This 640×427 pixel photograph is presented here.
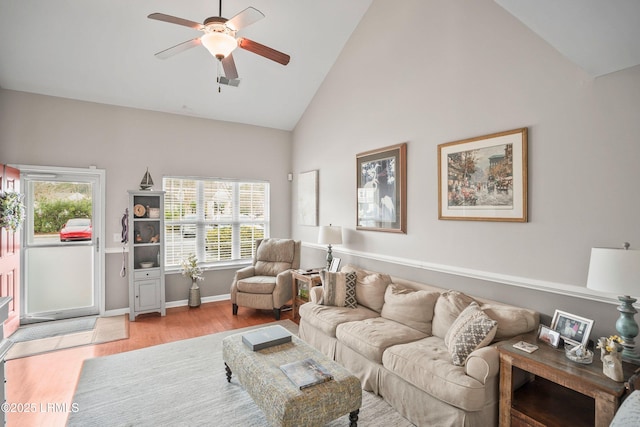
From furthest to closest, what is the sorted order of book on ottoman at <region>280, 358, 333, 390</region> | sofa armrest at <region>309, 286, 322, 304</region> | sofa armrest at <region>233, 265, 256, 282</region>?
sofa armrest at <region>233, 265, 256, 282</region>, sofa armrest at <region>309, 286, 322, 304</region>, book on ottoman at <region>280, 358, 333, 390</region>

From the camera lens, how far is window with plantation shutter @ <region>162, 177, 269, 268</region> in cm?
513

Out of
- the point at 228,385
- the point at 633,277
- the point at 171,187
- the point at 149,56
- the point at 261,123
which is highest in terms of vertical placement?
the point at 149,56

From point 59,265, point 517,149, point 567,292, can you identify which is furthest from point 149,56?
point 567,292

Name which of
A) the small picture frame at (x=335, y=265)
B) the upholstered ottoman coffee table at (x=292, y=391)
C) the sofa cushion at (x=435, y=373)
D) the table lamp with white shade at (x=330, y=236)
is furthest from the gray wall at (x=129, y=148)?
the sofa cushion at (x=435, y=373)

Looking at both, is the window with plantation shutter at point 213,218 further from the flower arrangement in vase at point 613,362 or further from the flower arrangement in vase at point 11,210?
the flower arrangement in vase at point 613,362

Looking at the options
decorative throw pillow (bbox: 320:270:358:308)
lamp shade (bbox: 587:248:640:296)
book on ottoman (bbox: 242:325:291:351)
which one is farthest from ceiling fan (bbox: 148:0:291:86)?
lamp shade (bbox: 587:248:640:296)

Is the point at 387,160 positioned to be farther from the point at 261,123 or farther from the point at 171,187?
the point at 171,187

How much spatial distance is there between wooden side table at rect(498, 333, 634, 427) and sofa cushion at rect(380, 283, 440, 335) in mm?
777

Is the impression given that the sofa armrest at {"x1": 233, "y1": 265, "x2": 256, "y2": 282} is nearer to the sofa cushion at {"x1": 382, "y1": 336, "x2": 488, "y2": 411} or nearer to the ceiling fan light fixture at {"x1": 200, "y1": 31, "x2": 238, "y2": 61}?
the sofa cushion at {"x1": 382, "y1": 336, "x2": 488, "y2": 411}

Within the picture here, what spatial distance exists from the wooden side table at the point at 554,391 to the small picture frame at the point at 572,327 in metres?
0.10

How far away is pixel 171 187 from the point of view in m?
5.09

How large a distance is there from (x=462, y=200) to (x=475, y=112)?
2.58ft

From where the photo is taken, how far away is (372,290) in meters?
3.43

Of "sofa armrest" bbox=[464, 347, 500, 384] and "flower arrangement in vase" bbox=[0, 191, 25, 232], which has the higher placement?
"flower arrangement in vase" bbox=[0, 191, 25, 232]
